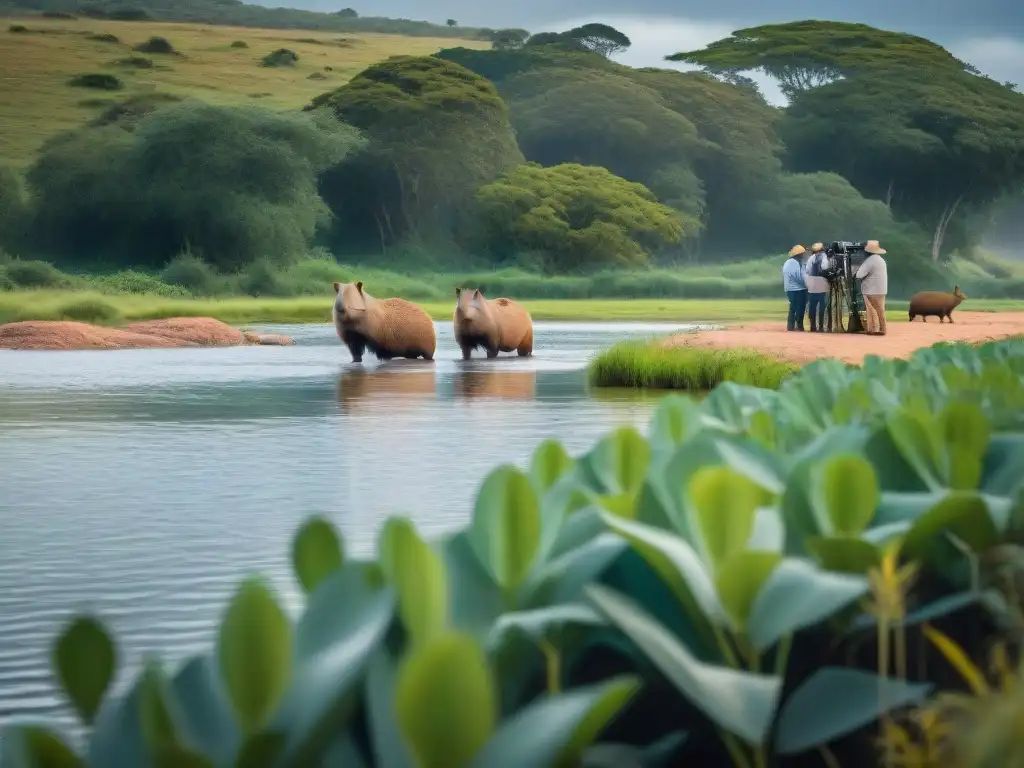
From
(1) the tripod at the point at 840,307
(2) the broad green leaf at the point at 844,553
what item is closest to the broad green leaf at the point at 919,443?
(2) the broad green leaf at the point at 844,553

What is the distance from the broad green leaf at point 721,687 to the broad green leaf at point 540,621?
0.08m

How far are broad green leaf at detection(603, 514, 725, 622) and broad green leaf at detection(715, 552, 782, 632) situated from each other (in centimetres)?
1

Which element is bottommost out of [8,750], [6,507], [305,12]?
[6,507]

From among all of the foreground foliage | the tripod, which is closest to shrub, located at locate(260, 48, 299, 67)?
the tripod

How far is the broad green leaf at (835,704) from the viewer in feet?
4.17

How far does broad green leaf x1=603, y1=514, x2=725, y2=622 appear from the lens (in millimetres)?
1378

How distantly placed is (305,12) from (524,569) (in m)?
80.7

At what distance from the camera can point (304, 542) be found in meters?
1.48

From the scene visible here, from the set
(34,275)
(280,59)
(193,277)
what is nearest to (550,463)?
(193,277)

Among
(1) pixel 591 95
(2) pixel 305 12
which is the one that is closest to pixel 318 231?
(1) pixel 591 95

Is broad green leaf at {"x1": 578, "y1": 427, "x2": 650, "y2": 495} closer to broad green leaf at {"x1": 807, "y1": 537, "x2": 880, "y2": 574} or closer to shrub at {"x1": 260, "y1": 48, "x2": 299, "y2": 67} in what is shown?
broad green leaf at {"x1": 807, "y1": 537, "x2": 880, "y2": 574}

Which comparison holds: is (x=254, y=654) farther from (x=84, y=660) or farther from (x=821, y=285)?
(x=821, y=285)

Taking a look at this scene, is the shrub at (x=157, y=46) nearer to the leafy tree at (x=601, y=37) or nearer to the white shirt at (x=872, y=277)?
the leafy tree at (x=601, y=37)

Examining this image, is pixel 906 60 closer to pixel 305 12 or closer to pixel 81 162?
pixel 305 12
